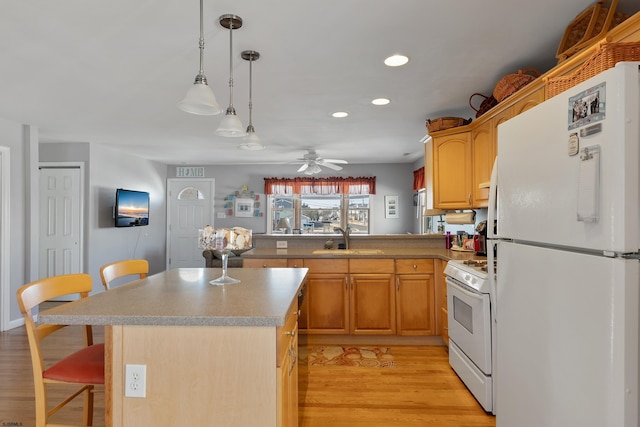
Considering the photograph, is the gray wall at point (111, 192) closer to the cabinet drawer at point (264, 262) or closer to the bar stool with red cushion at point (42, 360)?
the cabinet drawer at point (264, 262)

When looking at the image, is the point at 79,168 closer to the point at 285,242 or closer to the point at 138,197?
the point at 138,197

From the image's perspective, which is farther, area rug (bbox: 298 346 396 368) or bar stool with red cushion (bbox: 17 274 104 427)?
area rug (bbox: 298 346 396 368)

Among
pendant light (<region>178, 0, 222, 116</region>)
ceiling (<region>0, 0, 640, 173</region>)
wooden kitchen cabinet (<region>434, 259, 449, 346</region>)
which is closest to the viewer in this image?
pendant light (<region>178, 0, 222, 116</region>)

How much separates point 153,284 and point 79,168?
14.4 feet

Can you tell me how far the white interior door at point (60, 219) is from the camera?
5281mm

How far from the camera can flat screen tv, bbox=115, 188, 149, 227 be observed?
5.68m

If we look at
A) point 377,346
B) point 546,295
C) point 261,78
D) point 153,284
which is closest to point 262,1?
point 261,78

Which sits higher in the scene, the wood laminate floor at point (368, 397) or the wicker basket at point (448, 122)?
the wicker basket at point (448, 122)

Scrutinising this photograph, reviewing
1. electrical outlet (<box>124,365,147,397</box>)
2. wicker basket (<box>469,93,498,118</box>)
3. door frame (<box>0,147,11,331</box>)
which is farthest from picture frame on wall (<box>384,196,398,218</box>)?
electrical outlet (<box>124,365,147,397</box>)

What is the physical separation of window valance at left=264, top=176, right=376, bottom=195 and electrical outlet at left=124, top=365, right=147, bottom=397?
632 centimetres

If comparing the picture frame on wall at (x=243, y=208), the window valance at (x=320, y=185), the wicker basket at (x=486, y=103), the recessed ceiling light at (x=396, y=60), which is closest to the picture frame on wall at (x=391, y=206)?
the window valance at (x=320, y=185)

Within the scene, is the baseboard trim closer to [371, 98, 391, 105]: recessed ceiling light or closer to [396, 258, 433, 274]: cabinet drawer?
[396, 258, 433, 274]: cabinet drawer

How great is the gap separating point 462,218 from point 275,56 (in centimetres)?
250

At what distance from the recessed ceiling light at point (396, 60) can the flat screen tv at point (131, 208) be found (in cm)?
472
